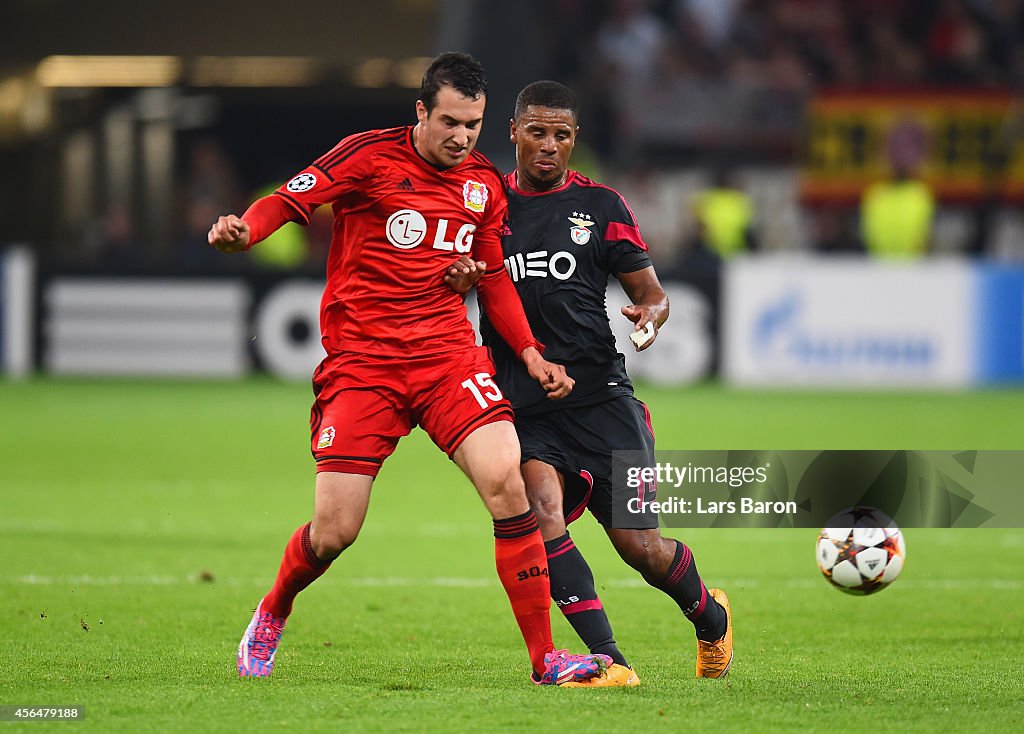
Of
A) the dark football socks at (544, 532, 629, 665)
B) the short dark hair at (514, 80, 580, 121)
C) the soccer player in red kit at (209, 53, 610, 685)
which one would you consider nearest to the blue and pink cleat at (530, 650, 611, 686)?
the soccer player in red kit at (209, 53, 610, 685)

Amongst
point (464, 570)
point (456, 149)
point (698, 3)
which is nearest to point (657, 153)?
point (698, 3)

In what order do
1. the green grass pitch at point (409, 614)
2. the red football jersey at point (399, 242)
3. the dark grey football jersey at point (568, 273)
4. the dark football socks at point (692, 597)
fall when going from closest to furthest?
1. the green grass pitch at point (409, 614)
2. the red football jersey at point (399, 242)
3. the dark football socks at point (692, 597)
4. the dark grey football jersey at point (568, 273)

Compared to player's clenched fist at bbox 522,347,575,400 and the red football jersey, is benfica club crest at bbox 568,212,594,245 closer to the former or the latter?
the red football jersey

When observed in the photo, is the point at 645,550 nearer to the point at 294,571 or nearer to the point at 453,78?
the point at 294,571

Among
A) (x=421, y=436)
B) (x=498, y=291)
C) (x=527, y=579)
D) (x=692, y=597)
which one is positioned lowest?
(x=421, y=436)

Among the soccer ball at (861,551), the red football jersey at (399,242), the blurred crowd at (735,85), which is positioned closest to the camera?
the red football jersey at (399,242)

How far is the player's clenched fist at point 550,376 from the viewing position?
5.04 meters

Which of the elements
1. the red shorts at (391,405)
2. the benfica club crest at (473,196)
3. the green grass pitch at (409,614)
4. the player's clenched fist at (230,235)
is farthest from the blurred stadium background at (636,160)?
the player's clenched fist at (230,235)

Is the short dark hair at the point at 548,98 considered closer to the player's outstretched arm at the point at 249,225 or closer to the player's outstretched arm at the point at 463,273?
the player's outstretched arm at the point at 463,273

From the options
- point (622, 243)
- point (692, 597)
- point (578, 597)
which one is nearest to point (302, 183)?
point (622, 243)

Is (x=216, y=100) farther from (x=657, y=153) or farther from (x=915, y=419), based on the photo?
(x=915, y=419)

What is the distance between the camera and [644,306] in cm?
510

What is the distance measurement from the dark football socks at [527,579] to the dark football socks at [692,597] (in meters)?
0.44

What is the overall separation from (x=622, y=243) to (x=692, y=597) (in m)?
1.17
